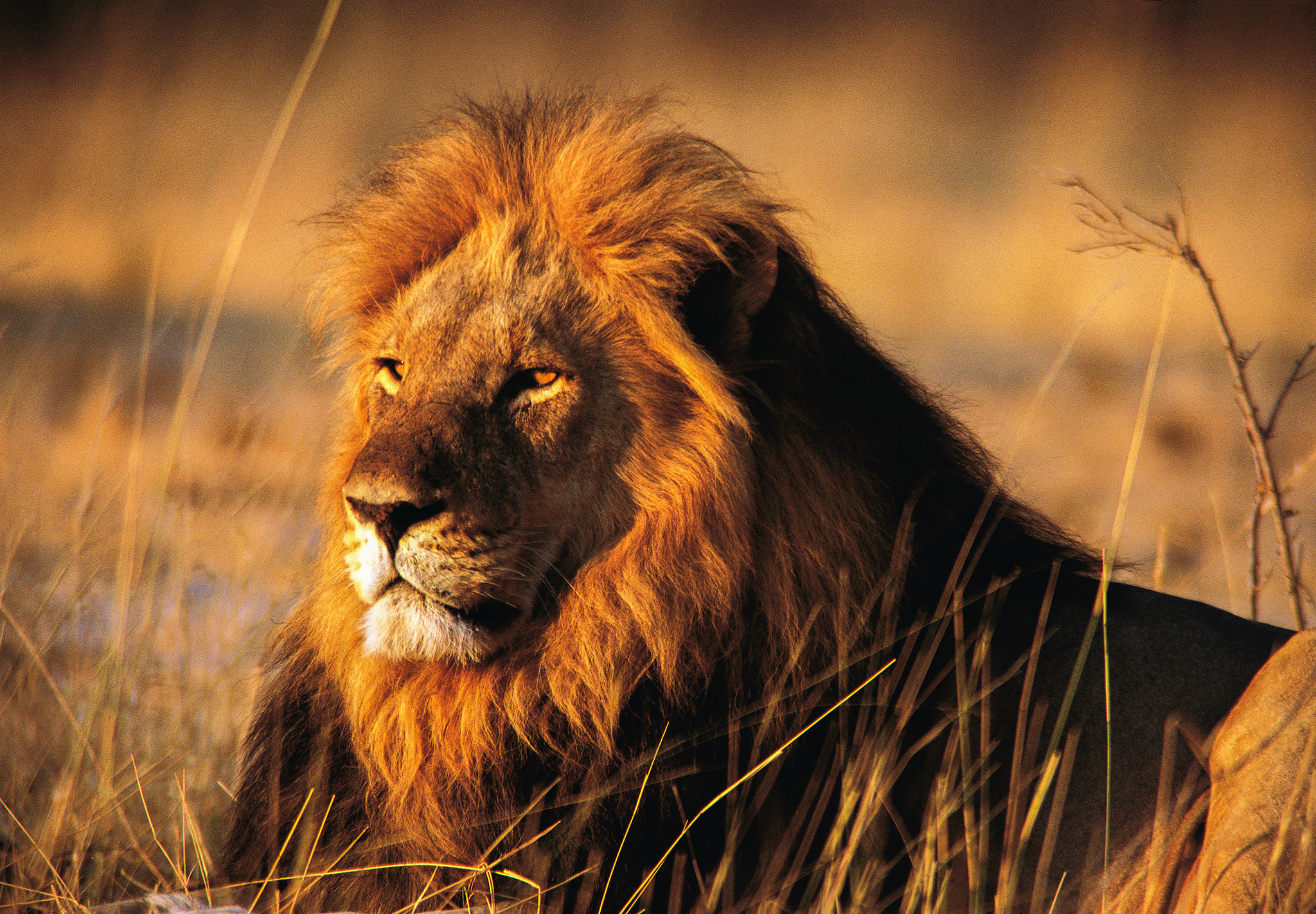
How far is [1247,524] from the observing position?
4.66 metres

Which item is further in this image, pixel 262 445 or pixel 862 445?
pixel 262 445

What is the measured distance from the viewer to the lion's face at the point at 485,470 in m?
2.81

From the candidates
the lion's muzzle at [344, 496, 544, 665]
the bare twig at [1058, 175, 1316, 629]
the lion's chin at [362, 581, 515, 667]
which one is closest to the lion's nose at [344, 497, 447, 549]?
the lion's muzzle at [344, 496, 544, 665]

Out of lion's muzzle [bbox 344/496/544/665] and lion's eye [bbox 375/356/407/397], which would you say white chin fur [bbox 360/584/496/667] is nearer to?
lion's muzzle [bbox 344/496/544/665]

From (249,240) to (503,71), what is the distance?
4.25 metres

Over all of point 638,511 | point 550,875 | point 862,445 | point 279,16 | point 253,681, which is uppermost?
point 279,16

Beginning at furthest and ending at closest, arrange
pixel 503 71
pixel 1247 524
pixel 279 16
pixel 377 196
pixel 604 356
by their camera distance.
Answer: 1. pixel 503 71
2. pixel 279 16
3. pixel 1247 524
4. pixel 377 196
5. pixel 604 356

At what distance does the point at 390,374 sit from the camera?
3328 millimetres

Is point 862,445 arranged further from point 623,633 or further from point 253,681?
point 253,681

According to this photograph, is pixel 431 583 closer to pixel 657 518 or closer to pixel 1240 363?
pixel 657 518

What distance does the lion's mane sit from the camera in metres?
2.95

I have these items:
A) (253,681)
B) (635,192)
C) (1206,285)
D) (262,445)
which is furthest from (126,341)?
(1206,285)

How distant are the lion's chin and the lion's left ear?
3.16ft

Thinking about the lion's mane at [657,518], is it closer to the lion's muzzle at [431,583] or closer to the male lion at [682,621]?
the male lion at [682,621]
